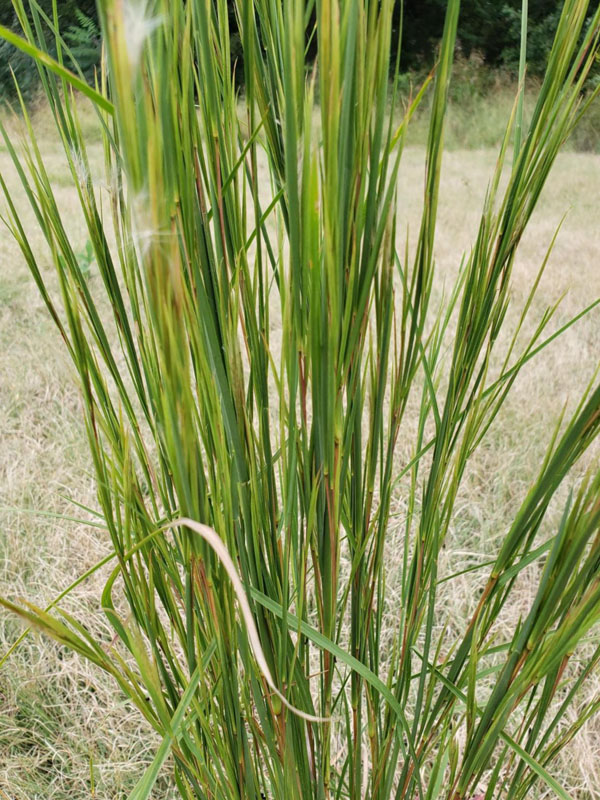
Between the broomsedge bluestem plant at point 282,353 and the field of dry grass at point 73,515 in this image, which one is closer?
the broomsedge bluestem plant at point 282,353

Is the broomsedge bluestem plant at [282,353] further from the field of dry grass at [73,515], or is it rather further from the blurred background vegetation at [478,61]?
the blurred background vegetation at [478,61]

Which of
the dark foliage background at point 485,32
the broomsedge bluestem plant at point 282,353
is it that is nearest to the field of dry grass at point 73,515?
the broomsedge bluestem plant at point 282,353

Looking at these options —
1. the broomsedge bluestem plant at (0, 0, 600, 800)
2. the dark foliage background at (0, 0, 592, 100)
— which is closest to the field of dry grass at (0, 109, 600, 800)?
the broomsedge bluestem plant at (0, 0, 600, 800)

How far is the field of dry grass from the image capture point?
3.13 ft

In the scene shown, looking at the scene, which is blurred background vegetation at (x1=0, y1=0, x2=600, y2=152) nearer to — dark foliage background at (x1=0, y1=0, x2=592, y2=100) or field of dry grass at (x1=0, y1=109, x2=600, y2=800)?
dark foliage background at (x1=0, y1=0, x2=592, y2=100)

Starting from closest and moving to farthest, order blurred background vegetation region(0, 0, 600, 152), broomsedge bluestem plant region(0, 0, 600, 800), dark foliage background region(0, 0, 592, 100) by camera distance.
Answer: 1. broomsedge bluestem plant region(0, 0, 600, 800)
2. blurred background vegetation region(0, 0, 600, 152)
3. dark foliage background region(0, 0, 592, 100)

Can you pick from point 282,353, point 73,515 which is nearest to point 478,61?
point 73,515

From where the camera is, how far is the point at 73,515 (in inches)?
54.7

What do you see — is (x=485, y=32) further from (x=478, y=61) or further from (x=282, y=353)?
(x=282, y=353)

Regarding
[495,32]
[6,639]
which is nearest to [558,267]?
[6,639]

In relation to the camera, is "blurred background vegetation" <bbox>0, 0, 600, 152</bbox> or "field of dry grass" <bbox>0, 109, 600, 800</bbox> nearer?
"field of dry grass" <bbox>0, 109, 600, 800</bbox>

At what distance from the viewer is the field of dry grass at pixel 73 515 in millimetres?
954

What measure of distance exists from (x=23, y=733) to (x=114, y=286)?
0.90m

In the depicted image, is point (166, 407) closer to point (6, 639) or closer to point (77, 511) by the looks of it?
point (6, 639)
